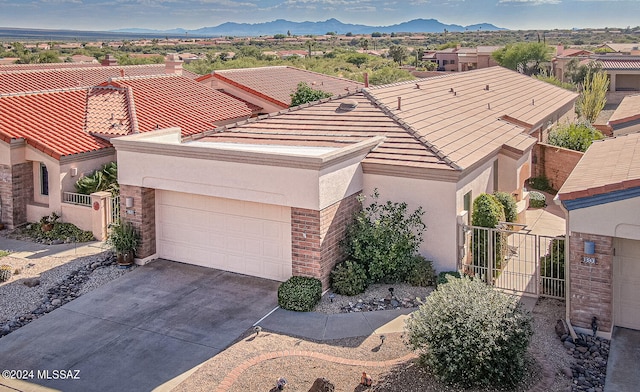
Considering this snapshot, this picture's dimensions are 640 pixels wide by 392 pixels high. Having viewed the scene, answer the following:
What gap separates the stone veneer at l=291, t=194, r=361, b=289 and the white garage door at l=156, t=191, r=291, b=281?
566 mm

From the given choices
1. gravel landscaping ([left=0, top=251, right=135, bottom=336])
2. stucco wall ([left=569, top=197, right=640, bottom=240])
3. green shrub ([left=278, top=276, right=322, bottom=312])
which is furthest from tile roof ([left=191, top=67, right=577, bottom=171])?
gravel landscaping ([left=0, top=251, right=135, bottom=336])

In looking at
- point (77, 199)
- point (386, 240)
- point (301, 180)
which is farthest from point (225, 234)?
point (77, 199)

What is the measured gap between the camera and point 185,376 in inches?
452

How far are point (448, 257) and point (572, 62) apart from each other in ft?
180

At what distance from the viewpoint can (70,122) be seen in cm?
2388

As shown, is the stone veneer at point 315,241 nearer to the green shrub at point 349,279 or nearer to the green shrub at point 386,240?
the green shrub at point 349,279

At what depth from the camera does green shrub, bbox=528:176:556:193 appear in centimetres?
2666

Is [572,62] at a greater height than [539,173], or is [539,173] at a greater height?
[572,62]

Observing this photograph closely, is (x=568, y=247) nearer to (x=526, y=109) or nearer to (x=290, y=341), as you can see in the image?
(x=290, y=341)

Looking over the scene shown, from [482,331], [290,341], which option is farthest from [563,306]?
[290,341]

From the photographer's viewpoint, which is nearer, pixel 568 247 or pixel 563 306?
pixel 568 247

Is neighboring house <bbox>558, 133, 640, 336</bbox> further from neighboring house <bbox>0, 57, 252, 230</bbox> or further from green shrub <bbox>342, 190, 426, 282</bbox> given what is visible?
neighboring house <bbox>0, 57, 252, 230</bbox>

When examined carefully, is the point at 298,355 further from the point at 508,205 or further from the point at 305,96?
the point at 305,96

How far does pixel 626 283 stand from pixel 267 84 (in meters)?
26.1
